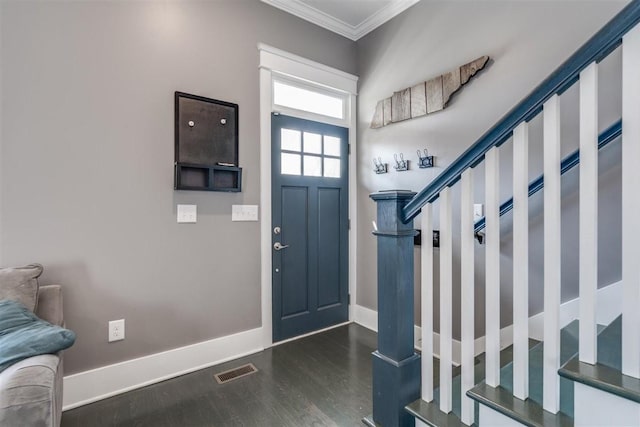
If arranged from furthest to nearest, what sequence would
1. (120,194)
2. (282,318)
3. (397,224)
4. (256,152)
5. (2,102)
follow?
(282,318) → (256,152) → (120,194) → (2,102) → (397,224)

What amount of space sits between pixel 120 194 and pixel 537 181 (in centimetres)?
256

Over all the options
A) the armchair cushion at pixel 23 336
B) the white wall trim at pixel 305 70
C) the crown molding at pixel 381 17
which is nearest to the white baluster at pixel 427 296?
the armchair cushion at pixel 23 336

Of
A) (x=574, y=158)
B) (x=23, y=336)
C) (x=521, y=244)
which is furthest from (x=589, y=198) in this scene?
(x=23, y=336)

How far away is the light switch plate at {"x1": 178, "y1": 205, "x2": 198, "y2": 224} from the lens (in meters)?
2.32

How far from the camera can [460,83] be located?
237 centimetres

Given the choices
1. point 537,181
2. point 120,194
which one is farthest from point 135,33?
point 537,181

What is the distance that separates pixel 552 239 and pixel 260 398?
184 cm

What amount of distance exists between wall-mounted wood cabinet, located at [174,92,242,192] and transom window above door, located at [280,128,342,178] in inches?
19.2

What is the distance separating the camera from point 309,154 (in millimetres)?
3008

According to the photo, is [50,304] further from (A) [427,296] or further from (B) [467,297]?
(B) [467,297]

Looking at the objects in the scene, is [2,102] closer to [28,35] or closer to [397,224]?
[28,35]

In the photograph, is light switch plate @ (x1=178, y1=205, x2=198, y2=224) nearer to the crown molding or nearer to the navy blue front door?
the navy blue front door

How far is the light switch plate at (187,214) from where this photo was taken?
7.63 feet

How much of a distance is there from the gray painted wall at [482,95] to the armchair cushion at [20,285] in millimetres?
2498
